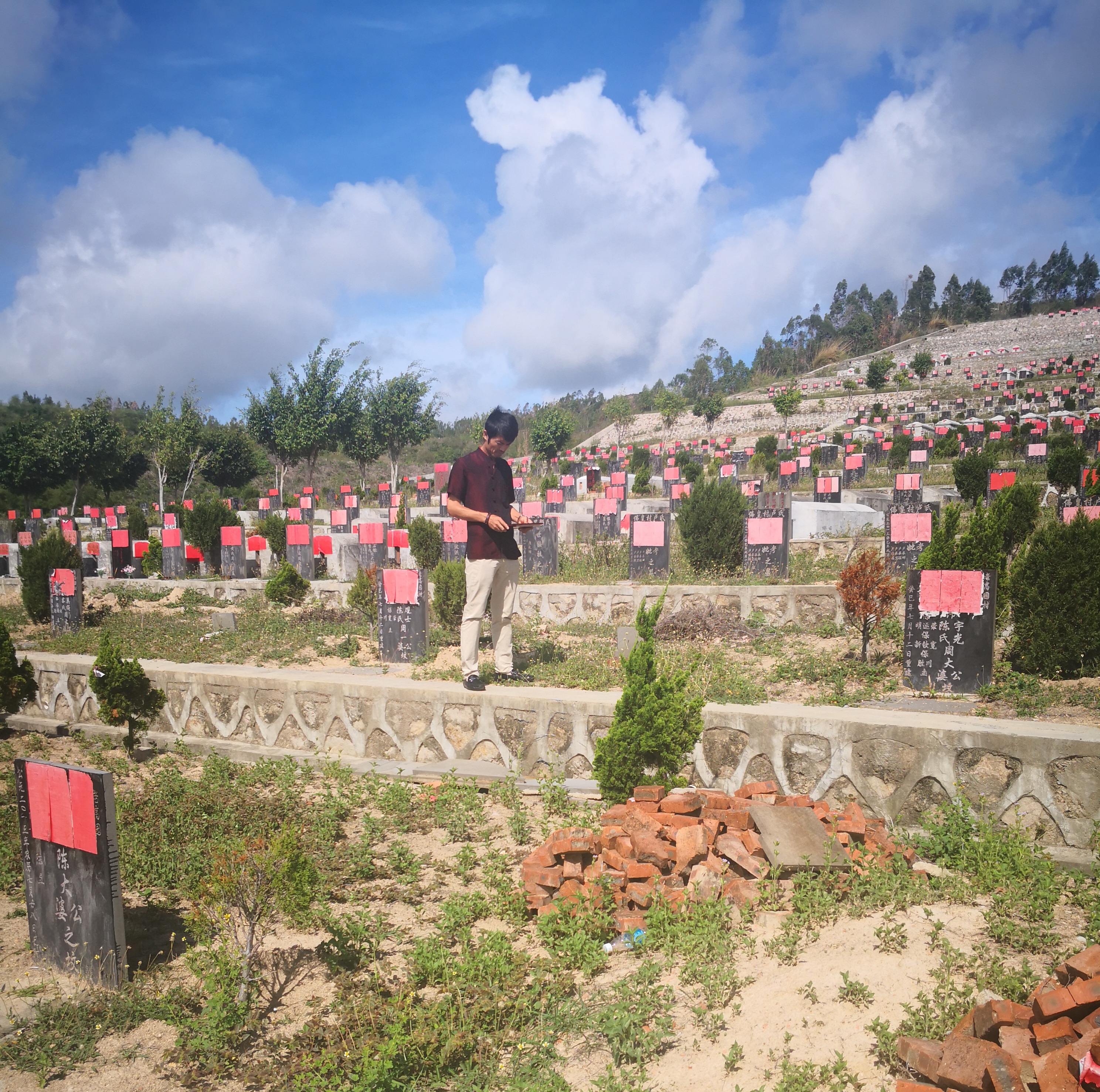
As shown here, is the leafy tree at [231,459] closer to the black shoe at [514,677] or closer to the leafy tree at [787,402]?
the leafy tree at [787,402]

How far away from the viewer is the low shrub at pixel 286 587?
38.0 ft

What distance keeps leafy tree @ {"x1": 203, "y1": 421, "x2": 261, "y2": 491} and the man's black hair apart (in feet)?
135

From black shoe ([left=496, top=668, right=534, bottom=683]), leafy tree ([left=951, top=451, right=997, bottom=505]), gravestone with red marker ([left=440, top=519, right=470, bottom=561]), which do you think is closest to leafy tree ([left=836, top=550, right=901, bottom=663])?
black shoe ([left=496, top=668, right=534, bottom=683])

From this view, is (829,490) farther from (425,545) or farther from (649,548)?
(425,545)

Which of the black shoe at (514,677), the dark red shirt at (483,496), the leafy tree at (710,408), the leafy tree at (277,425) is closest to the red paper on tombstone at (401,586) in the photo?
the black shoe at (514,677)

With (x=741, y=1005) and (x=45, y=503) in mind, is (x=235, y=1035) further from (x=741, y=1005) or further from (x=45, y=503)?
(x=45, y=503)

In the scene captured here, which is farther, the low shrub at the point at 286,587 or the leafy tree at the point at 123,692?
the low shrub at the point at 286,587

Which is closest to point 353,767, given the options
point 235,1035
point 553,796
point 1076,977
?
point 553,796

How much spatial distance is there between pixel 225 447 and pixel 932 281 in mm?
79653

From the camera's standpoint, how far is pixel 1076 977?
227cm

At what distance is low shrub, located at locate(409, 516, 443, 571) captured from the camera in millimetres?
14312

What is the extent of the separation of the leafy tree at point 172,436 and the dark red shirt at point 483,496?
26.1 m

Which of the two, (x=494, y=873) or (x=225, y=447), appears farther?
(x=225, y=447)

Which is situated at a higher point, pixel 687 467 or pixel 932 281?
pixel 932 281
